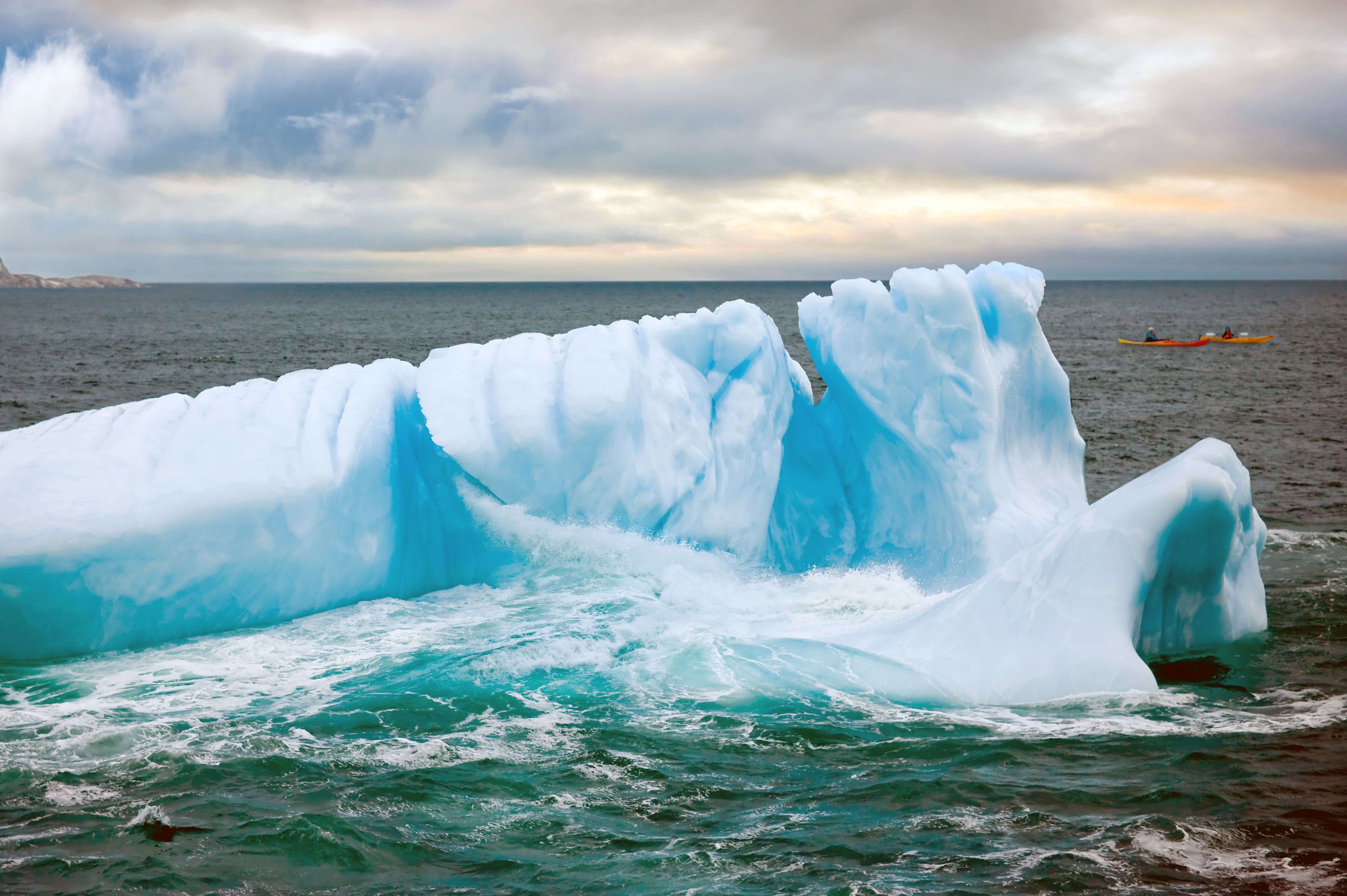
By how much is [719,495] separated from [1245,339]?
5150 cm

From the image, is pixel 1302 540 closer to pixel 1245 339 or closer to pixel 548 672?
pixel 548 672

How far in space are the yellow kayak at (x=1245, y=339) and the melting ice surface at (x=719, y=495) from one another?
46.9 metres

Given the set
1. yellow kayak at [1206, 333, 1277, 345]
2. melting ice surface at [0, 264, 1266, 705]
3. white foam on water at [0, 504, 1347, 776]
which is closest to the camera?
white foam on water at [0, 504, 1347, 776]

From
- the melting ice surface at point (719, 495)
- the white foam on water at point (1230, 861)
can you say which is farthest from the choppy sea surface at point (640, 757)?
the melting ice surface at point (719, 495)

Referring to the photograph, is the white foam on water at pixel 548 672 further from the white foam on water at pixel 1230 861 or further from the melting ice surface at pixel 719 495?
the white foam on water at pixel 1230 861

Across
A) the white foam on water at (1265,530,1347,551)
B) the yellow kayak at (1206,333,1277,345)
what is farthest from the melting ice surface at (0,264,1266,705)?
the yellow kayak at (1206,333,1277,345)

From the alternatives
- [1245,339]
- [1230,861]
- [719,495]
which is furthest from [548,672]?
[1245,339]

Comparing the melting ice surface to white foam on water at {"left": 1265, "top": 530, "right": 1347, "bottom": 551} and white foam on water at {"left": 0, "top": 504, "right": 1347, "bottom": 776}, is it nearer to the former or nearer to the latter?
white foam on water at {"left": 0, "top": 504, "right": 1347, "bottom": 776}

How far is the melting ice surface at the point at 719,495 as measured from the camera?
883cm

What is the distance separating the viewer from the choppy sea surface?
A: 5895mm

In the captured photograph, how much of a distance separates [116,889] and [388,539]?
5514 mm

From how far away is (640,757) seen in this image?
7.32 meters

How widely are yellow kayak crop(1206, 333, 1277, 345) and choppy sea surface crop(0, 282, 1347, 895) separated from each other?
46644 millimetres

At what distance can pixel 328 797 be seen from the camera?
673 cm
